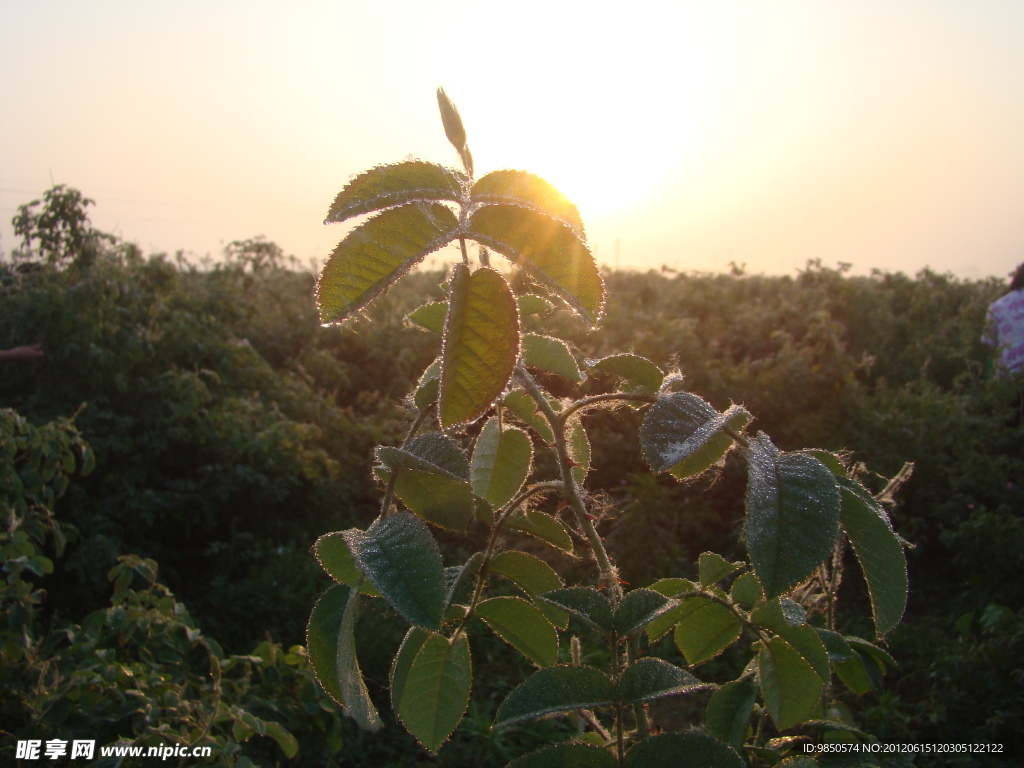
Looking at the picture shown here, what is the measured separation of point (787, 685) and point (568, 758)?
0.29 m

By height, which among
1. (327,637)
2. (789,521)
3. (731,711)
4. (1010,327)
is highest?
(1010,327)

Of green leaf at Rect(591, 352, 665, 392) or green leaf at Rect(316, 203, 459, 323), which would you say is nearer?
green leaf at Rect(316, 203, 459, 323)

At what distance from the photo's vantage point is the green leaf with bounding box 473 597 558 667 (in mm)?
719

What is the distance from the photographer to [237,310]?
6555 millimetres

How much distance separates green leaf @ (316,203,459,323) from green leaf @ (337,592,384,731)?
0.25 m

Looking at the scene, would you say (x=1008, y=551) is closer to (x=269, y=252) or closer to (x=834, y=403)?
(x=834, y=403)

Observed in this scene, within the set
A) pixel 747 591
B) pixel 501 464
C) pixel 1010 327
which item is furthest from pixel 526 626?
pixel 1010 327

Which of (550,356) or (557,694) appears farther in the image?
(550,356)

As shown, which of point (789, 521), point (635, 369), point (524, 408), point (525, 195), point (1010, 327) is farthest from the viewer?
point (1010, 327)

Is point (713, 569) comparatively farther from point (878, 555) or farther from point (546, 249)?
point (546, 249)

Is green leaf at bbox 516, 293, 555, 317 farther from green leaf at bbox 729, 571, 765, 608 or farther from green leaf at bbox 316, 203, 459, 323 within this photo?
green leaf at bbox 729, 571, 765, 608

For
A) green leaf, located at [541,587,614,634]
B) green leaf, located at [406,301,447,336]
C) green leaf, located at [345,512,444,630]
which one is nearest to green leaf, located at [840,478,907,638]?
green leaf, located at [541,587,614,634]

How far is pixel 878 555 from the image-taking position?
21.7 inches

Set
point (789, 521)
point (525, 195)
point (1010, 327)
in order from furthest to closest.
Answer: point (1010, 327) < point (525, 195) < point (789, 521)
